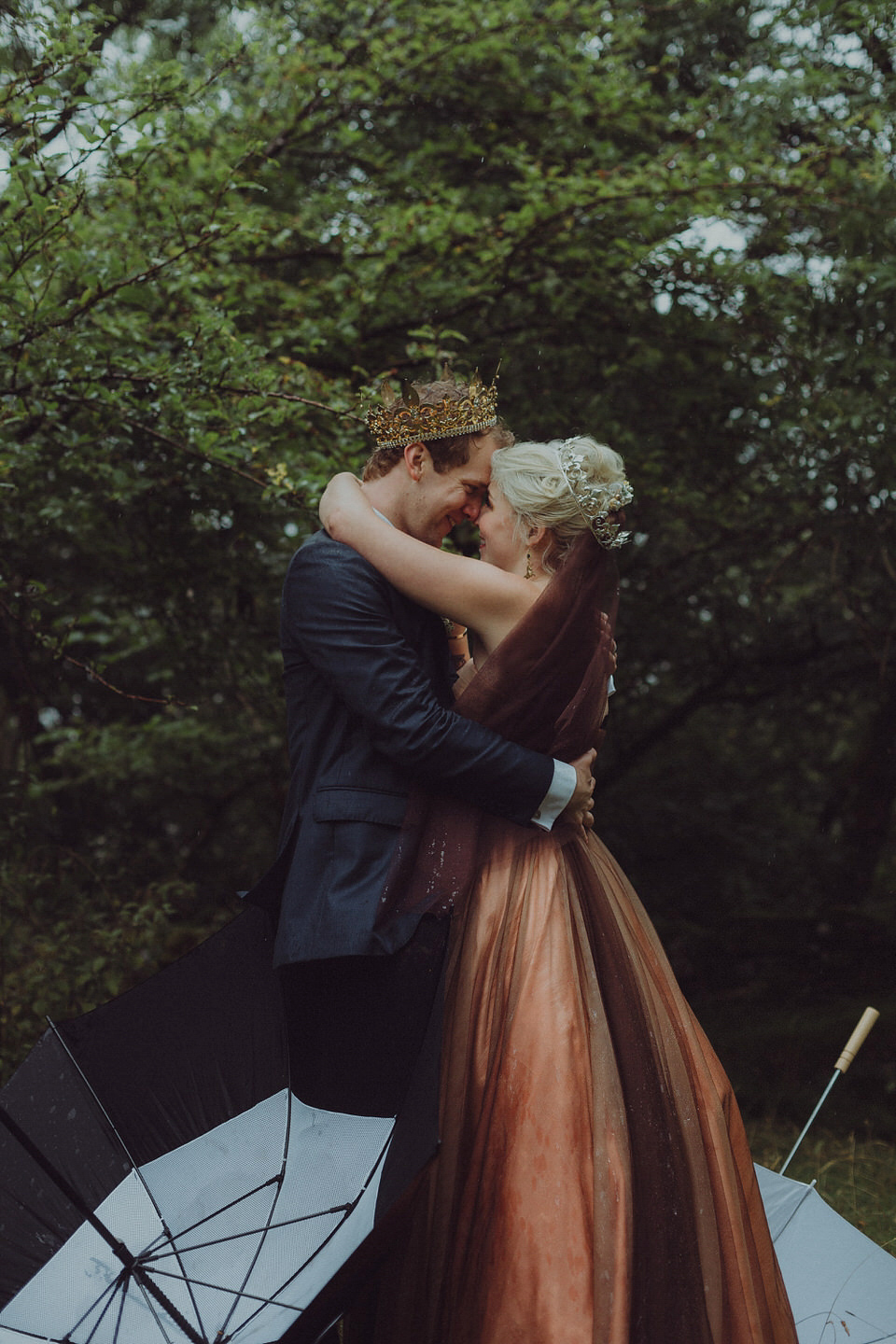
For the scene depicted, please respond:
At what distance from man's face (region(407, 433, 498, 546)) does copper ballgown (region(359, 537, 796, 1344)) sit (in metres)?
0.31

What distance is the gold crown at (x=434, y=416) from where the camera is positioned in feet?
7.93

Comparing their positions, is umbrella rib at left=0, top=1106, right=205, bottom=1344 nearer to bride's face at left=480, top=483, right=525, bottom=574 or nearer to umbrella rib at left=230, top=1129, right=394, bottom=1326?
umbrella rib at left=230, top=1129, right=394, bottom=1326

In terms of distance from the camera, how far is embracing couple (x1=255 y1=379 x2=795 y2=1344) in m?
2.06

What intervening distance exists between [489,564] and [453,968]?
83cm

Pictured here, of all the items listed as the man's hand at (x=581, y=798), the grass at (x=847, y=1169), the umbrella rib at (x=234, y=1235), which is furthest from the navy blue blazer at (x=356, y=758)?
the grass at (x=847, y=1169)

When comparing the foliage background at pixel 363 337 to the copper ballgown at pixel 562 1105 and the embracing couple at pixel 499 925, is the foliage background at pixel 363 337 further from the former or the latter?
the copper ballgown at pixel 562 1105

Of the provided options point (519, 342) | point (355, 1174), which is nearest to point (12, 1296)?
point (355, 1174)

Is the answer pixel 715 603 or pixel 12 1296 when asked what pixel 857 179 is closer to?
pixel 715 603

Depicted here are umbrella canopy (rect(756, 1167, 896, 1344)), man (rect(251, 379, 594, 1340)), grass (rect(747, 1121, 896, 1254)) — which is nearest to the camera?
man (rect(251, 379, 594, 1340))

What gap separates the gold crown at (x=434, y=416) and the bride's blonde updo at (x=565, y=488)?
9cm

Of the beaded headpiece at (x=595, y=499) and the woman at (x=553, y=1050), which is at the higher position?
the beaded headpiece at (x=595, y=499)

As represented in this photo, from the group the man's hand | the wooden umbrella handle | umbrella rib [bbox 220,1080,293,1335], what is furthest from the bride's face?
the wooden umbrella handle

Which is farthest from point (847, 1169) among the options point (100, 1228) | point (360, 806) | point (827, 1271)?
point (100, 1228)

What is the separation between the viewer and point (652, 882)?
24.3 ft
